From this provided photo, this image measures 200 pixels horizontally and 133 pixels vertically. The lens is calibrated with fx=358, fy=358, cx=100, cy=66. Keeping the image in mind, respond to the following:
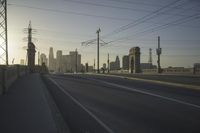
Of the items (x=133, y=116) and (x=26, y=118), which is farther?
(x=133, y=116)

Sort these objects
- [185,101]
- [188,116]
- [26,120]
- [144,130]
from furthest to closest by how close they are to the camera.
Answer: [185,101], [188,116], [26,120], [144,130]

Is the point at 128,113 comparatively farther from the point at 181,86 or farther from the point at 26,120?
the point at 181,86

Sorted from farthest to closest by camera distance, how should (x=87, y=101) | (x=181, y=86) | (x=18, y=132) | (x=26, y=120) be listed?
(x=181, y=86)
(x=87, y=101)
(x=26, y=120)
(x=18, y=132)

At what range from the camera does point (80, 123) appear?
12.7 m

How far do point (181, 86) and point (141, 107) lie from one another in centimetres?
1322

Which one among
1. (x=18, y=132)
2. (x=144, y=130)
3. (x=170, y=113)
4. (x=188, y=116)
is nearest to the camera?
(x=18, y=132)

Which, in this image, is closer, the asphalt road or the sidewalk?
the sidewalk

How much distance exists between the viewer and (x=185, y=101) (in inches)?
705

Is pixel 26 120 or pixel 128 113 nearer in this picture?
pixel 26 120

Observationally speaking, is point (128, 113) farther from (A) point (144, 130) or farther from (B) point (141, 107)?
(A) point (144, 130)

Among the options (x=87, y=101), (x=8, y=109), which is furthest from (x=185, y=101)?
(x=8, y=109)

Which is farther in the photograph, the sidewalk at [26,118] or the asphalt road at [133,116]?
the asphalt road at [133,116]

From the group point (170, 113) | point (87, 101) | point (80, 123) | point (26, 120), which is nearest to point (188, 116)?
point (170, 113)

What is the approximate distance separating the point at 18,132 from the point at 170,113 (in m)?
6.50
